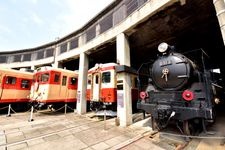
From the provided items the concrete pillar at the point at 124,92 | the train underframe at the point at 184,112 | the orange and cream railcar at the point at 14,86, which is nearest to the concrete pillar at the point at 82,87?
the concrete pillar at the point at 124,92

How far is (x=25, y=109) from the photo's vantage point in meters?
11.8

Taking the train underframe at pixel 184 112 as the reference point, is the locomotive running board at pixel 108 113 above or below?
below

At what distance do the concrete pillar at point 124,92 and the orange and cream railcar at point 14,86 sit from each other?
8357mm

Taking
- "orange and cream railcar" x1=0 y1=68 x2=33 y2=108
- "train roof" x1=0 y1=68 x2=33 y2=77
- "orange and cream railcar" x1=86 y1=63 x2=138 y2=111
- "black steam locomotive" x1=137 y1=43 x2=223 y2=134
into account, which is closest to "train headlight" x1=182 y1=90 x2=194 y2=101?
"black steam locomotive" x1=137 y1=43 x2=223 y2=134

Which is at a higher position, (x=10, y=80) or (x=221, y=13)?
(x=221, y=13)

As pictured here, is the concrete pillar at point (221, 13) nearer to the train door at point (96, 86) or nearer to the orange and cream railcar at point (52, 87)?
the train door at point (96, 86)

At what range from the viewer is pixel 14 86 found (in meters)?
10.3

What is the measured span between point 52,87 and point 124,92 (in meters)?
5.53

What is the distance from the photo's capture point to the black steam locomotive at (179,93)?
4.18 metres

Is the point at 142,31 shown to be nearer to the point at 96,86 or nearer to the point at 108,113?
the point at 96,86

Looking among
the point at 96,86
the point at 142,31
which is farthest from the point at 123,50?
the point at 96,86

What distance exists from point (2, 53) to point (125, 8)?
60.2 feet

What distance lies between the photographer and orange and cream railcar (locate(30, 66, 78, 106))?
9336 mm

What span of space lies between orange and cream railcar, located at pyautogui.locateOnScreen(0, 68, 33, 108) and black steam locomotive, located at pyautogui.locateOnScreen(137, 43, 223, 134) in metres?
9.68
